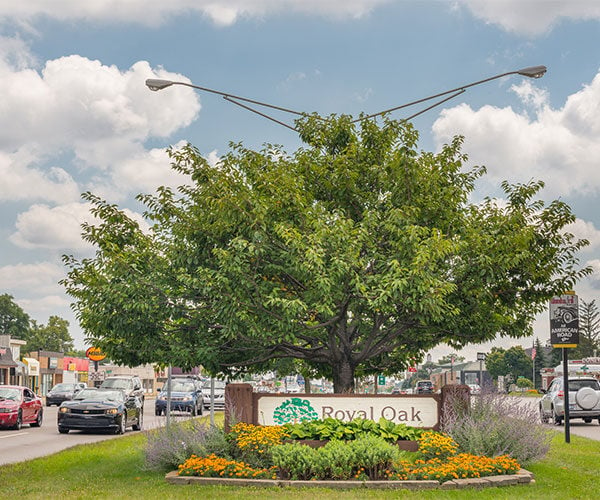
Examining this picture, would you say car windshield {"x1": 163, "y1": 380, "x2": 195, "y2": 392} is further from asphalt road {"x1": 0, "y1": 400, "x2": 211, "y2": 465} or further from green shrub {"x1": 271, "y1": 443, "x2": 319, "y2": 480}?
green shrub {"x1": 271, "y1": 443, "x2": 319, "y2": 480}

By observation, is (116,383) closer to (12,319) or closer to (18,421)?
(18,421)

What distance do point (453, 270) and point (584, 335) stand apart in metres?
154

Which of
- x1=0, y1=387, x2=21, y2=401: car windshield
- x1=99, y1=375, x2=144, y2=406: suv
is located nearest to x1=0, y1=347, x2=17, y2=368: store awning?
x1=99, y1=375, x2=144, y2=406: suv

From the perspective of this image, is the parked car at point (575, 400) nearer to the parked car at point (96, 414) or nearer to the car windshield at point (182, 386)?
the parked car at point (96, 414)

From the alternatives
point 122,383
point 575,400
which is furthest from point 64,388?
point 575,400

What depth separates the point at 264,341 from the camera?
15.0 metres

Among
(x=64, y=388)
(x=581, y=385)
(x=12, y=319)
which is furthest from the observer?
(x=12, y=319)

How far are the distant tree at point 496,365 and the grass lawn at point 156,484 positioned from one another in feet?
490

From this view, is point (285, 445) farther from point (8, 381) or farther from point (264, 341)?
point (8, 381)

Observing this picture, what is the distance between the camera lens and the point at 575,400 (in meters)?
34.4

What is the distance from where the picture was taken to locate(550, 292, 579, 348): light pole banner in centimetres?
2216

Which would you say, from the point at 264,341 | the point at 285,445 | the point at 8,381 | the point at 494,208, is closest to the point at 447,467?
the point at 285,445

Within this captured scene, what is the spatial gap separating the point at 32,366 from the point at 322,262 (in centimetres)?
8544

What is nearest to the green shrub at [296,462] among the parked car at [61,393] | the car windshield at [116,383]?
the car windshield at [116,383]
